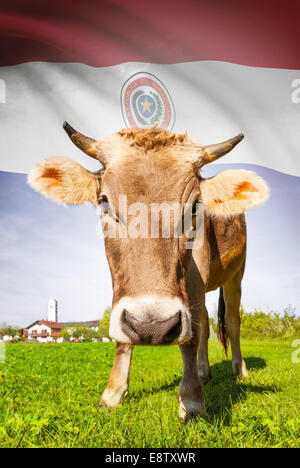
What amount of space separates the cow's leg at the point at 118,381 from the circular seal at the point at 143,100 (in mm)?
1978

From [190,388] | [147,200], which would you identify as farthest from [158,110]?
[190,388]

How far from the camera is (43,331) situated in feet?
11.4

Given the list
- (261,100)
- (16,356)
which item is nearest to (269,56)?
(261,100)

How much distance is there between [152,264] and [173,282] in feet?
0.53

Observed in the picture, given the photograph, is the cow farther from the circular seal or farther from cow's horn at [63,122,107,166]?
the circular seal

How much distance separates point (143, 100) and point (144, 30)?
0.58 m

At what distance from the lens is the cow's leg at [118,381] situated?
314 centimetres

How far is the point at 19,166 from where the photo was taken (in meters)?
3.20

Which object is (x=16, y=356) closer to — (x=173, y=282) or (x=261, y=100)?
(x=173, y=282)

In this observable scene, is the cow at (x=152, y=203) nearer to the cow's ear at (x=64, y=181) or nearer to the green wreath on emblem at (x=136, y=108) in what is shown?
the cow's ear at (x=64, y=181)

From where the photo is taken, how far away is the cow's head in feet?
6.73

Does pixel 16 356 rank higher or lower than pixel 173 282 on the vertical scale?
lower
